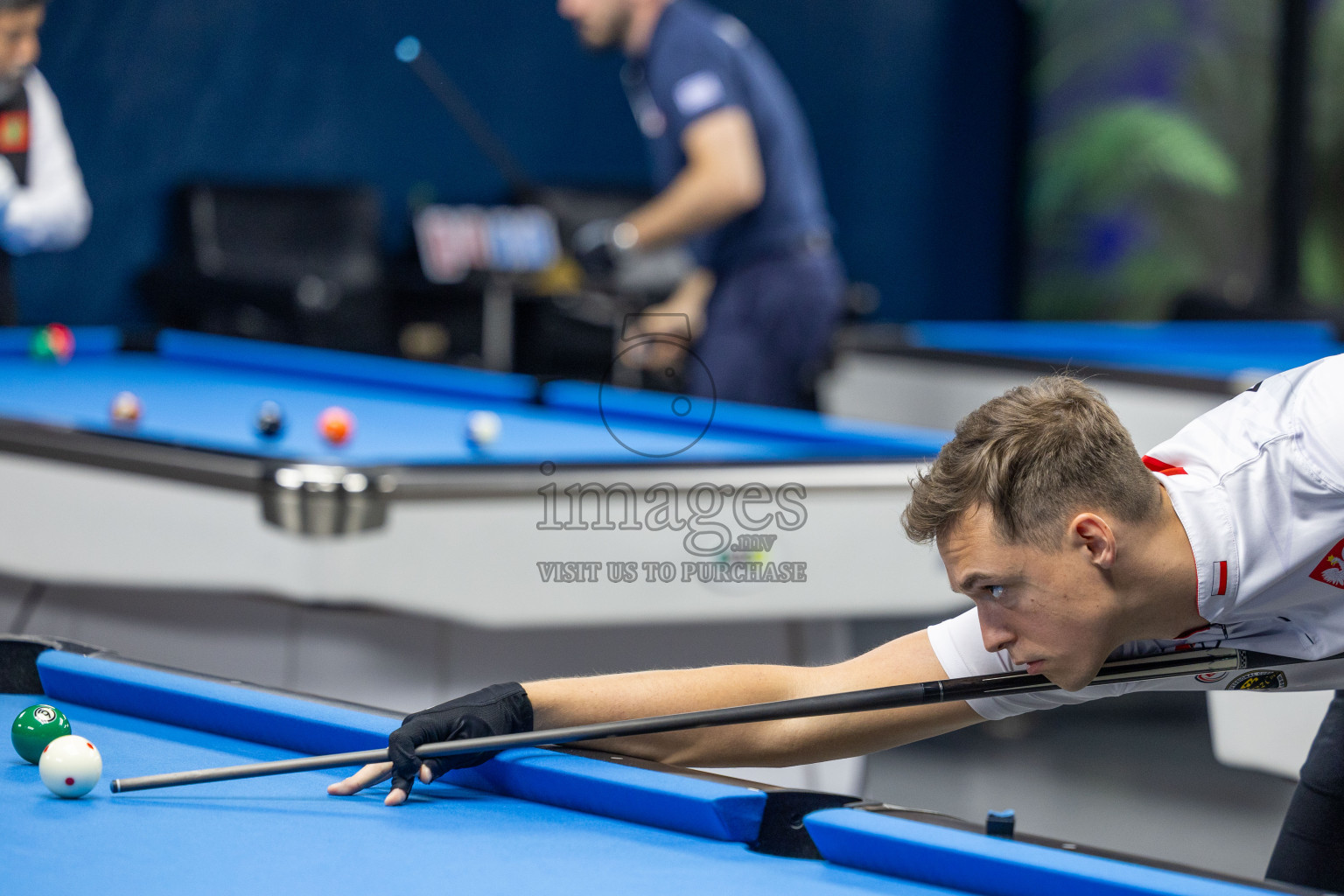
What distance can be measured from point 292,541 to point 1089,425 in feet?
4.66

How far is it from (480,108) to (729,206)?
386cm

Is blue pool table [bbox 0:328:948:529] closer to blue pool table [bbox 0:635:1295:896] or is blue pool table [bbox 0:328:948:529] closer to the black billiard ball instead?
the black billiard ball

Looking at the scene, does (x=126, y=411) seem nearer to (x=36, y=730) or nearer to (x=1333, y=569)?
(x=36, y=730)

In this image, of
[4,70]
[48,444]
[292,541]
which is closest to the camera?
[292,541]

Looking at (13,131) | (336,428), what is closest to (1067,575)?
(336,428)

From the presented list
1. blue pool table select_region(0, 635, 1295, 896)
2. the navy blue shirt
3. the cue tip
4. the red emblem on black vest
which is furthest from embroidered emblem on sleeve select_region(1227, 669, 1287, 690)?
the cue tip

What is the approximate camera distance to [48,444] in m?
2.80

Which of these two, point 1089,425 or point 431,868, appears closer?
point 431,868

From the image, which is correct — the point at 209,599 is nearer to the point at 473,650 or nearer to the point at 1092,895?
the point at 473,650

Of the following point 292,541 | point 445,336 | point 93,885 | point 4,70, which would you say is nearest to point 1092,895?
point 93,885

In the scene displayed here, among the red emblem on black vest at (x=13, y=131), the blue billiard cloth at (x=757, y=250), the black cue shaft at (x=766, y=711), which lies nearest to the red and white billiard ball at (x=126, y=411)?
the blue billiard cloth at (x=757, y=250)

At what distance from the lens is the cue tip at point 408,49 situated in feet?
23.3

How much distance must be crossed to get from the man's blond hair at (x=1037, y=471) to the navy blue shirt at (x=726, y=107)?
2631 mm

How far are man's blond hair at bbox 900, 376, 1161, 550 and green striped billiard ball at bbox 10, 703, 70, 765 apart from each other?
2.68 ft
